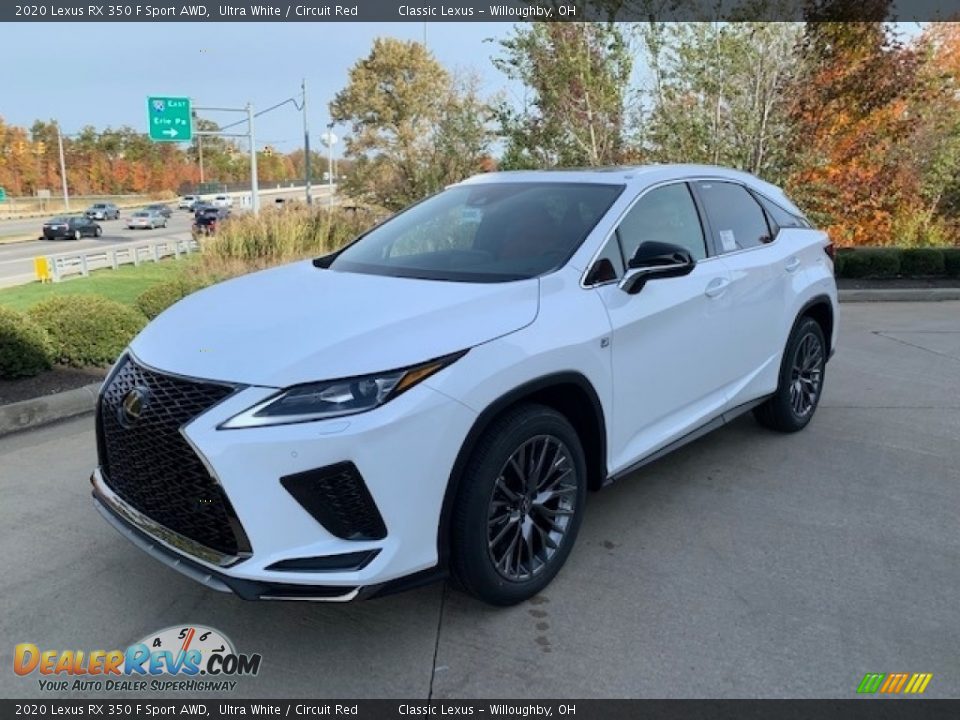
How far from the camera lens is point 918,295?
36.2 feet

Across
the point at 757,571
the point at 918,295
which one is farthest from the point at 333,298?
the point at 918,295

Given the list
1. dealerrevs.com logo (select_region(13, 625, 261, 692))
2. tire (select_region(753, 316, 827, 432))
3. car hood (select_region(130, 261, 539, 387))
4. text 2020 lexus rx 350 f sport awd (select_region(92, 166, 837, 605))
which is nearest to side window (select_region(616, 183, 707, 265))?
text 2020 lexus rx 350 f sport awd (select_region(92, 166, 837, 605))

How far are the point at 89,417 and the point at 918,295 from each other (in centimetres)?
1094

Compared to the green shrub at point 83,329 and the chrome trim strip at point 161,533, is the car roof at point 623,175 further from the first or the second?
the green shrub at point 83,329

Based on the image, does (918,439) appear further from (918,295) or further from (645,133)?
(645,133)

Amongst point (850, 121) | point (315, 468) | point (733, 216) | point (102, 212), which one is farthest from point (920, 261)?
point (102, 212)

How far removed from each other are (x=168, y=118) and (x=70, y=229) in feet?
35.9

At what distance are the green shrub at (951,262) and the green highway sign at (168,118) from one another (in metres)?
33.6

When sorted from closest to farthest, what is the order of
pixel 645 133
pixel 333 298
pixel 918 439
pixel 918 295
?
pixel 333 298 < pixel 918 439 < pixel 918 295 < pixel 645 133

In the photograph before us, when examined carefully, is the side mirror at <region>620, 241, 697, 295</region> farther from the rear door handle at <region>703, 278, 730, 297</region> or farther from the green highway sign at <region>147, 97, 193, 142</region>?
the green highway sign at <region>147, 97, 193, 142</region>

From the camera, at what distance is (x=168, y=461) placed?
8.35 ft

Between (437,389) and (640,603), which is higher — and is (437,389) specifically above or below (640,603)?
above

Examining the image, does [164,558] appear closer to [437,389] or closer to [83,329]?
[437,389]

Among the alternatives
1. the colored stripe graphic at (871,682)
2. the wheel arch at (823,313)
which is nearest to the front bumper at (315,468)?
the colored stripe graphic at (871,682)
